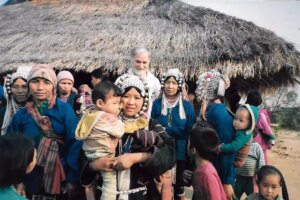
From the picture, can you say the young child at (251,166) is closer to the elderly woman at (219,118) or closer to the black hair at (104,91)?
the elderly woman at (219,118)

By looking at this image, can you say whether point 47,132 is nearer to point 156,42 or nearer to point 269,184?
point 269,184

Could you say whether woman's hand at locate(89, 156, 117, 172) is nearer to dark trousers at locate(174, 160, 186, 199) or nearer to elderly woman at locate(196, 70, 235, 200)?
elderly woman at locate(196, 70, 235, 200)

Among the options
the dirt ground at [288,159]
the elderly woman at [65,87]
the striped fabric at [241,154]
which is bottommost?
the dirt ground at [288,159]

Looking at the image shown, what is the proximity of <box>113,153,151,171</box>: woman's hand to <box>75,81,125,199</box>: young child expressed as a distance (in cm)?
9

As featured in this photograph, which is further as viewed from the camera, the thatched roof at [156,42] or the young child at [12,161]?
the thatched roof at [156,42]

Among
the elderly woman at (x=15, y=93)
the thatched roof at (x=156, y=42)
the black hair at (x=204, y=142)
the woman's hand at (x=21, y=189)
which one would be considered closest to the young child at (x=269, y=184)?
the black hair at (x=204, y=142)

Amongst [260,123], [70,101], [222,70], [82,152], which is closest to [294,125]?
[222,70]

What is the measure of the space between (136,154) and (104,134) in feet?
0.80

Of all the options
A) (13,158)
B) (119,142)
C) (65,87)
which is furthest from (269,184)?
(65,87)

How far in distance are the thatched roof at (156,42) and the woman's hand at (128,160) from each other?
4.10m

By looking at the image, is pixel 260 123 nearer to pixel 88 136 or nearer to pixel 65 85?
pixel 65 85

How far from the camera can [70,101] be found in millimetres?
3527

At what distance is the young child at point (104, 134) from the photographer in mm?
1851

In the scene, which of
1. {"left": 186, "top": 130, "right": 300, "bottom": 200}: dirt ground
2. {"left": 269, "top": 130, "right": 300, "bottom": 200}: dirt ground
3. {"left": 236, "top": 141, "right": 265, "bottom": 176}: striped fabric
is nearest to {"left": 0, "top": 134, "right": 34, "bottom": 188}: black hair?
{"left": 236, "top": 141, "right": 265, "bottom": 176}: striped fabric
